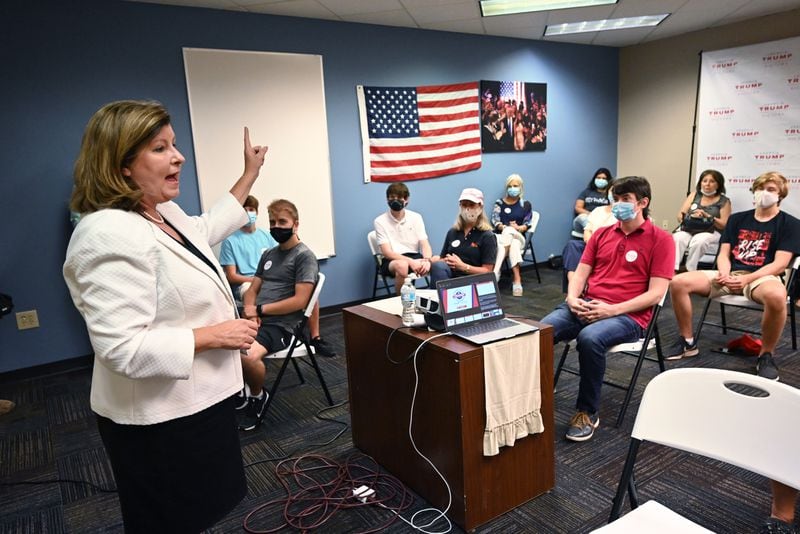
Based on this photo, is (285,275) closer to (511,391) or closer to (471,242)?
(471,242)

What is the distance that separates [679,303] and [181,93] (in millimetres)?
4161

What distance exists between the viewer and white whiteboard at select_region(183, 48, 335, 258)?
423cm

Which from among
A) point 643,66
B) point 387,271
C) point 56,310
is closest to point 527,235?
point 387,271

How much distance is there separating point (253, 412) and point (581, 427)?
186cm

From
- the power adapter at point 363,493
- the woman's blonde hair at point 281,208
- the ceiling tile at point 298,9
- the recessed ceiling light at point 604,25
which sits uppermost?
the recessed ceiling light at point 604,25

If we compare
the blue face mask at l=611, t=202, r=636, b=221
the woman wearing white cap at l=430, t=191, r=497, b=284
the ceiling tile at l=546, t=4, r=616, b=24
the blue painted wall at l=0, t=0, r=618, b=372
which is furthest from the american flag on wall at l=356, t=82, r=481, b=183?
the blue face mask at l=611, t=202, r=636, b=221

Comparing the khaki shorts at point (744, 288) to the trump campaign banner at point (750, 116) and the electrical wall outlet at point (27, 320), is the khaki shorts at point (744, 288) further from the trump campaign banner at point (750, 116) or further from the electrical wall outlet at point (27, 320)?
the electrical wall outlet at point (27, 320)

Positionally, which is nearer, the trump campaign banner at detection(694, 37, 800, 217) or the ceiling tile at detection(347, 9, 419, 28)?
the ceiling tile at detection(347, 9, 419, 28)

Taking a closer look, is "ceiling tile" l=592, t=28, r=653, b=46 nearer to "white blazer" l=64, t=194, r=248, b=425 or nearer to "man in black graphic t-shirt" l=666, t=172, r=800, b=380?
"man in black graphic t-shirt" l=666, t=172, r=800, b=380

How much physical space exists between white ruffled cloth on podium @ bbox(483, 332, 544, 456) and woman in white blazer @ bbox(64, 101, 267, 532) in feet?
3.05

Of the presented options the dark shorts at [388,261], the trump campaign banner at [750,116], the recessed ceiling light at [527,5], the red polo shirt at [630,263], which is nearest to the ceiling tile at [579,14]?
the recessed ceiling light at [527,5]

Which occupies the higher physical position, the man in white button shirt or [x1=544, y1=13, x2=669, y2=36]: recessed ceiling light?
[x1=544, y1=13, x2=669, y2=36]: recessed ceiling light

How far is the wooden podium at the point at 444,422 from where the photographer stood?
184 centimetres

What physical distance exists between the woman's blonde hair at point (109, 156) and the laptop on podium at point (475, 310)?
1165mm
